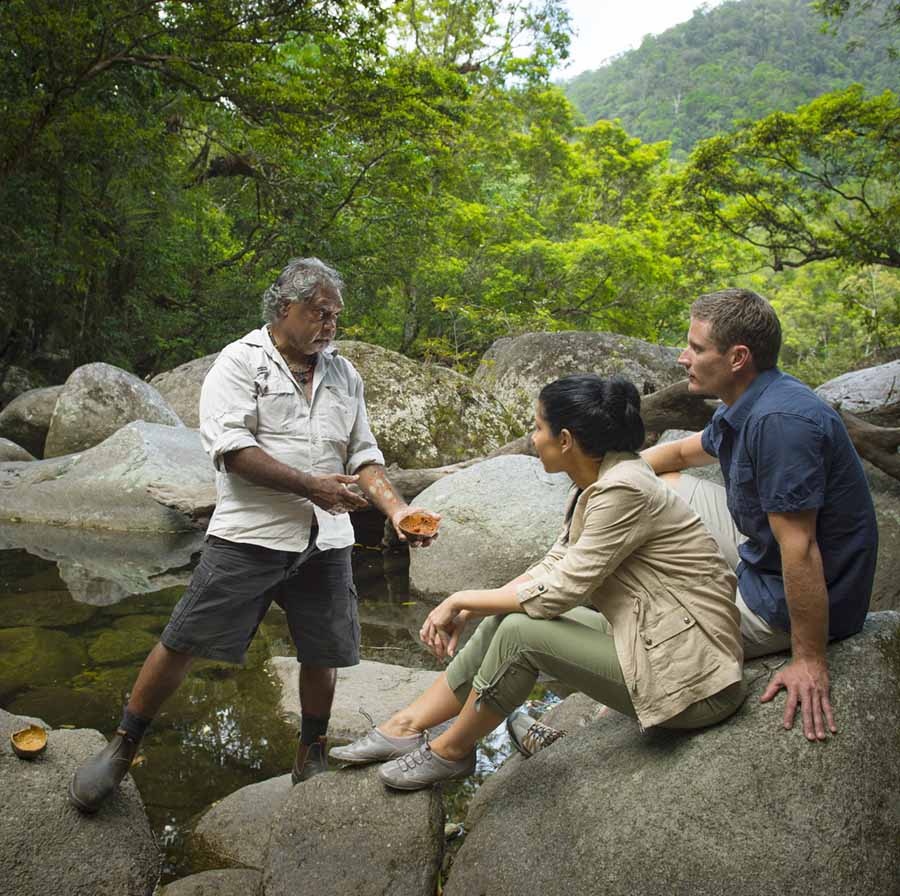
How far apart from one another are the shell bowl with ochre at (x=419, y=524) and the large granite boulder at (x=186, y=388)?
9.75m

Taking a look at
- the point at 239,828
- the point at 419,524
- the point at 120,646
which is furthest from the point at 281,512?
the point at 120,646

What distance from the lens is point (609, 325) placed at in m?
19.2

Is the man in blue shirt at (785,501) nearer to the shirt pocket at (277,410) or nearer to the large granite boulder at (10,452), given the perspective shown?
the shirt pocket at (277,410)

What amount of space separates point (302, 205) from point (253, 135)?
148 centimetres

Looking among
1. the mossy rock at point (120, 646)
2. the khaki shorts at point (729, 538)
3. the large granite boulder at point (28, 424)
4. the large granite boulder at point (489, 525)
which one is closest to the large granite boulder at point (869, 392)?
the large granite boulder at point (489, 525)

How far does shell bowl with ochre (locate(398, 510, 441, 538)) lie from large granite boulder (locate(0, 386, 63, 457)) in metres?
10.4

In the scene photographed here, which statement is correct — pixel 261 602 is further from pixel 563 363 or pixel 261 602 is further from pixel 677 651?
pixel 563 363

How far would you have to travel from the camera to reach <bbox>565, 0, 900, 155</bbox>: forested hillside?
34344 millimetres

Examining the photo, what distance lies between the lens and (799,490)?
7.41 ft

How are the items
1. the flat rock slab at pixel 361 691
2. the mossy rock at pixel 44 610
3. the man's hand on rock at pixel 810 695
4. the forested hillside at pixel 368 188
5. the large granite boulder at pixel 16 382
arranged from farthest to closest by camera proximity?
the large granite boulder at pixel 16 382
the forested hillside at pixel 368 188
the mossy rock at pixel 44 610
the flat rock slab at pixel 361 691
the man's hand on rock at pixel 810 695

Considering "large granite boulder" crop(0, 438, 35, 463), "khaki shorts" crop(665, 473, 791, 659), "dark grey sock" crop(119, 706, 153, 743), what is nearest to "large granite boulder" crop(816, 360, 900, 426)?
"khaki shorts" crop(665, 473, 791, 659)

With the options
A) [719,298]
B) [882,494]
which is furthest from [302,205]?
[719,298]

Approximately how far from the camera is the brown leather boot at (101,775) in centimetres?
269

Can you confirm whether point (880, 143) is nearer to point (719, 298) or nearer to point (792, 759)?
point (719, 298)
